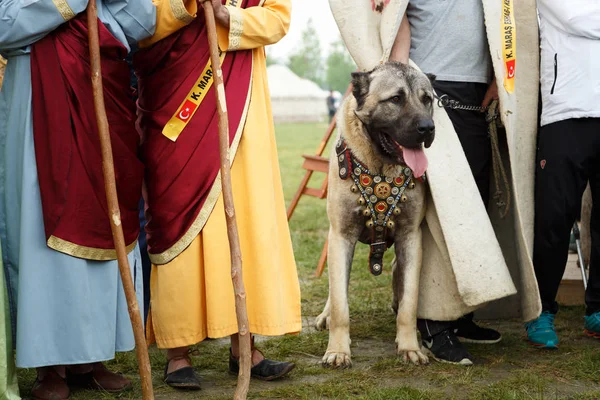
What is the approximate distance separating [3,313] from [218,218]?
0.95m

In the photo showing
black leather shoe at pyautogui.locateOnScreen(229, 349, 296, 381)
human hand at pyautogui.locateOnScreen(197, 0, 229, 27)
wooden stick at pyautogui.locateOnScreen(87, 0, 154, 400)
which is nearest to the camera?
wooden stick at pyautogui.locateOnScreen(87, 0, 154, 400)

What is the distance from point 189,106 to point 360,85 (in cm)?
88

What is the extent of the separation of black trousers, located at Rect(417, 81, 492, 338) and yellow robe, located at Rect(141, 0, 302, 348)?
86cm

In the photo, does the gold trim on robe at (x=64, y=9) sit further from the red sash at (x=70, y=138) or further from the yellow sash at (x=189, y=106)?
the yellow sash at (x=189, y=106)

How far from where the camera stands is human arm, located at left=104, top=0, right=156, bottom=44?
10.9ft

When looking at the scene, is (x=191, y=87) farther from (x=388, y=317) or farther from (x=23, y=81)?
(x=388, y=317)

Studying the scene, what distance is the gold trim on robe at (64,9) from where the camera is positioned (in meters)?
3.13

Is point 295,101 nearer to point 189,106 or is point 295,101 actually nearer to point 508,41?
point 508,41

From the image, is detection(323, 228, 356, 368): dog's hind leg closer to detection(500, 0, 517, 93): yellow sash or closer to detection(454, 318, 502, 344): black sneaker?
detection(454, 318, 502, 344): black sneaker

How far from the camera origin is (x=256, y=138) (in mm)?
3600

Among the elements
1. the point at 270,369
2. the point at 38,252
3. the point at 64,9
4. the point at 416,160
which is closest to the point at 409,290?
the point at 416,160

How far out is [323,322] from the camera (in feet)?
15.6

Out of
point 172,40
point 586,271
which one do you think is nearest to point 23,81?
point 172,40

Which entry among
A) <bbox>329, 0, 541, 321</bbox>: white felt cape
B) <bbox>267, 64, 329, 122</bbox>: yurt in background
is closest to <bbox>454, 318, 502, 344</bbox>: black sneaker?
<bbox>329, 0, 541, 321</bbox>: white felt cape
